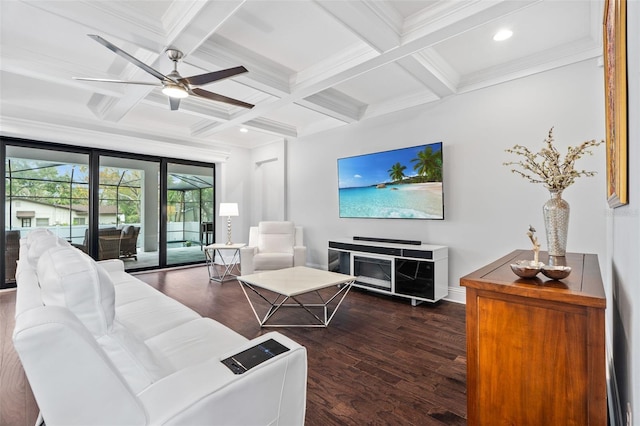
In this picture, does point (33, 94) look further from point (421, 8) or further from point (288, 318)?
point (421, 8)

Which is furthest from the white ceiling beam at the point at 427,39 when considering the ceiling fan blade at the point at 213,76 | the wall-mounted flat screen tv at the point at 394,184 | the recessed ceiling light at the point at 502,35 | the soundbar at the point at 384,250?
the soundbar at the point at 384,250

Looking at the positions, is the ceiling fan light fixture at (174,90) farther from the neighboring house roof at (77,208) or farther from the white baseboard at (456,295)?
the white baseboard at (456,295)

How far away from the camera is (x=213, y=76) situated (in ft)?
8.23

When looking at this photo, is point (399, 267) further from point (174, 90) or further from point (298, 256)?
point (174, 90)

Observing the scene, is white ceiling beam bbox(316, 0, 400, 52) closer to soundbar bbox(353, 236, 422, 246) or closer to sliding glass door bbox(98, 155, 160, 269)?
soundbar bbox(353, 236, 422, 246)

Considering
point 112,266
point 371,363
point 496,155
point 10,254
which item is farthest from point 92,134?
point 496,155

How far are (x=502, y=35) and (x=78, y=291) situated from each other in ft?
11.4

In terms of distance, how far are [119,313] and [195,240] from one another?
4.52 m

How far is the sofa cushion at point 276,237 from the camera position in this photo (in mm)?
4891

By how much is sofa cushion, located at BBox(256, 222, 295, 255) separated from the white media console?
1023mm

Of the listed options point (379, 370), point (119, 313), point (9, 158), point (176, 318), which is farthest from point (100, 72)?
point (379, 370)

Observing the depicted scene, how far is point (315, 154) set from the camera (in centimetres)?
538

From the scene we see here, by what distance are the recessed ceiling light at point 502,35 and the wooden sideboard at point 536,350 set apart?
92.6 inches

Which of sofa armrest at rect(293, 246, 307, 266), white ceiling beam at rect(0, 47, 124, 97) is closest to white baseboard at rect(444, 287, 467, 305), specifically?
sofa armrest at rect(293, 246, 307, 266)
